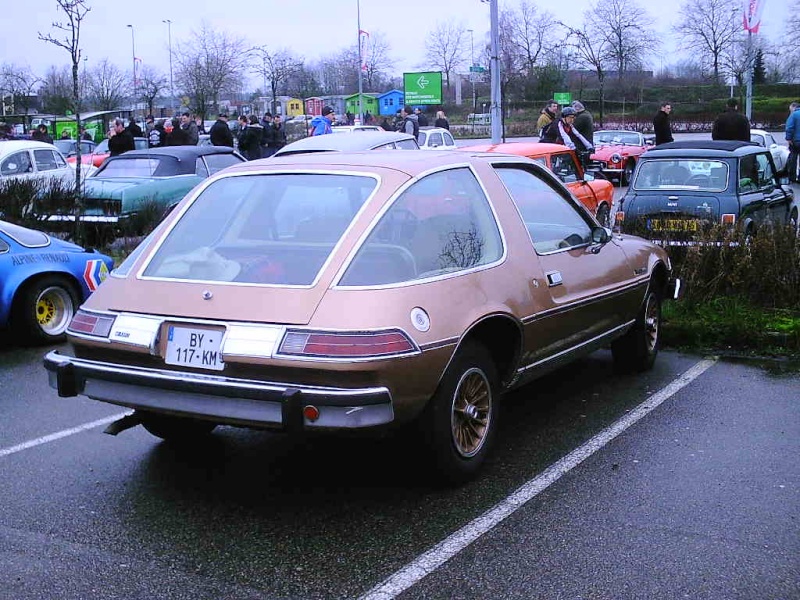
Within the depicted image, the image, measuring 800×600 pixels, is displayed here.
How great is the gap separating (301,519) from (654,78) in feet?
279

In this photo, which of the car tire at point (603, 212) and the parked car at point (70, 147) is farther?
the parked car at point (70, 147)

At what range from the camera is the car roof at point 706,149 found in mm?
11445

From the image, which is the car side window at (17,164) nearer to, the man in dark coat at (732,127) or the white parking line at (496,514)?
the man in dark coat at (732,127)

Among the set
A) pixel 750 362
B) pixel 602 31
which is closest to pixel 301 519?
pixel 750 362

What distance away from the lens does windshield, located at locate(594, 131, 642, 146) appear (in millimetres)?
27125

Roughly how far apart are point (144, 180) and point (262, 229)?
32.2 ft

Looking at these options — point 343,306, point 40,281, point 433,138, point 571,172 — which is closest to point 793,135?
point 433,138

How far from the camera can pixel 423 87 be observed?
5825 centimetres

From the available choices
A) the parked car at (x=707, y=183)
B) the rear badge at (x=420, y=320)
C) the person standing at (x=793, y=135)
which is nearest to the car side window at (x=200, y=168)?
the parked car at (x=707, y=183)

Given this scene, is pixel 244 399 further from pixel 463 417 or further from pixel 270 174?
pixel 270 174

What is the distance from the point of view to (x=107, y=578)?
149 inches

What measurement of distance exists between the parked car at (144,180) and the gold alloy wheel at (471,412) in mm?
8885

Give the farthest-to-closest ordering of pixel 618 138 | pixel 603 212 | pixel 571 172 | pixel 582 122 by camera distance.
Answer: pixel 618 138 → pixel 582 122 → pixel 603 212 → pixel 571 172

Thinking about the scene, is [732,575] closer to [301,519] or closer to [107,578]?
[301,519]
